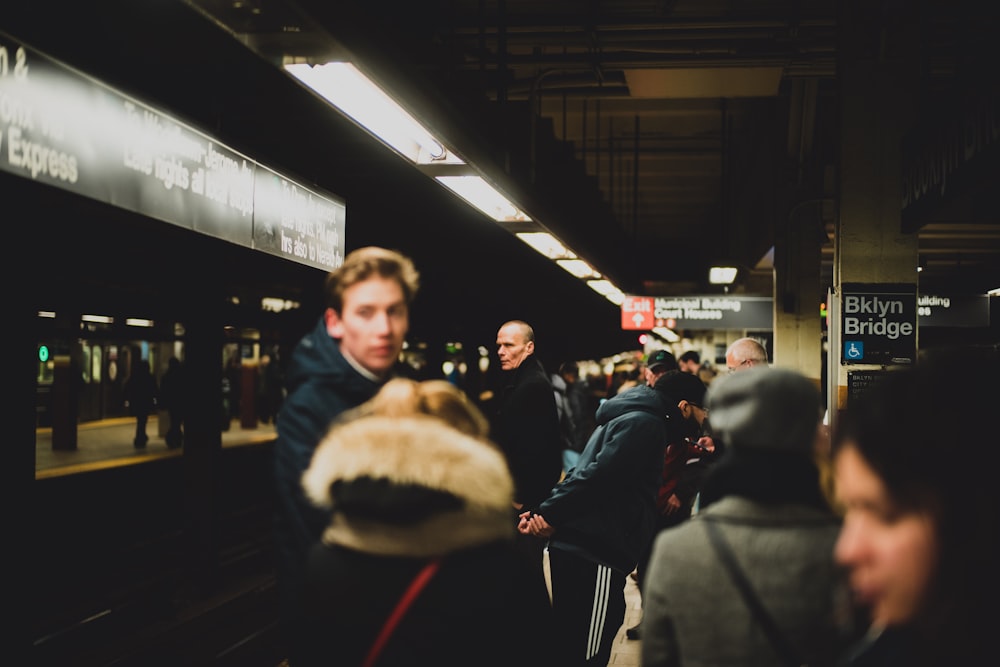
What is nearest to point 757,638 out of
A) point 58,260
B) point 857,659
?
point 857,659

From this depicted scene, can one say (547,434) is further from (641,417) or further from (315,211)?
(315,211)

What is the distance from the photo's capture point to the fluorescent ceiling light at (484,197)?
5.40 metres

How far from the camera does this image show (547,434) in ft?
17.3

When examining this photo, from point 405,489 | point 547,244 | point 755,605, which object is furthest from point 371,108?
point 547,244

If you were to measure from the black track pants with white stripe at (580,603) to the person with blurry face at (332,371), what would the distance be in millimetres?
2563

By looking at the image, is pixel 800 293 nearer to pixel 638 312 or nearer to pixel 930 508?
pixel 638 312

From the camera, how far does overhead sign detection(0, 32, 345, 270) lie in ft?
9.59

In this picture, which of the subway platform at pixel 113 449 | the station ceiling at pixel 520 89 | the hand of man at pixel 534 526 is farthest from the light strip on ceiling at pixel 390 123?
the subway platform at pixel 113 449

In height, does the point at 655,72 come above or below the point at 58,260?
above

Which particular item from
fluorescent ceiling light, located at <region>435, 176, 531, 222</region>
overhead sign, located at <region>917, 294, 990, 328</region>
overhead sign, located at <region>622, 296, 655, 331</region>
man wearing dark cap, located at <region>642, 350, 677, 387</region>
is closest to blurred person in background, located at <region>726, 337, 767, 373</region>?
man wearing dark cap, located at <region>642, 350, 677, 387</region>

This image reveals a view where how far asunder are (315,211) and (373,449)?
12.9 feet

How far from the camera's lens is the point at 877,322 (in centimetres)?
645

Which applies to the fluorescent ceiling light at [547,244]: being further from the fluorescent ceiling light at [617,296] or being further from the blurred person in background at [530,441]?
the fluorescent ceiling light at [617,296]

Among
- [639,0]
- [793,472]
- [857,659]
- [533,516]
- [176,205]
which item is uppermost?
[639,0]
